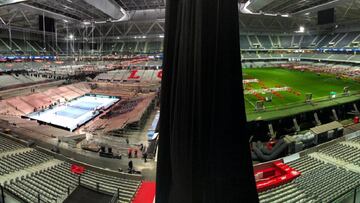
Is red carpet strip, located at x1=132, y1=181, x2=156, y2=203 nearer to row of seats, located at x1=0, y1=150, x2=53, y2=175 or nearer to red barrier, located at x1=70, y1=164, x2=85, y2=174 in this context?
red barrier, located at x1=70, y1=164, x2=85, y2=174

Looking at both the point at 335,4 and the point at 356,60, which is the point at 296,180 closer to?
the point at 335,4

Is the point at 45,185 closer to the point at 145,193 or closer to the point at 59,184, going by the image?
the point at 59,184

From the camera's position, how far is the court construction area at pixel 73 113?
21438 mm

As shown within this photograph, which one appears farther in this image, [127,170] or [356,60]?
[356,60]

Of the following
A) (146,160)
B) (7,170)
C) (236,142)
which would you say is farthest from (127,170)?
(236,142)

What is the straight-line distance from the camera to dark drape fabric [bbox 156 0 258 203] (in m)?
2.50

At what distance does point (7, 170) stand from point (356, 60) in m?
57.5

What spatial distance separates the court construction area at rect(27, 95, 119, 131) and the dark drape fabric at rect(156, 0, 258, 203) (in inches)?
725

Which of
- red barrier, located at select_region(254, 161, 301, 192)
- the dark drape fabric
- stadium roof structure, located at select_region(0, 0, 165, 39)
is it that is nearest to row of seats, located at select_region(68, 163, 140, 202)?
red barrier, located at select_region(254, 161, 301, 192)

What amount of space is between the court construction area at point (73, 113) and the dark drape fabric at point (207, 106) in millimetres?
18426

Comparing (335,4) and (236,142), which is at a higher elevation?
(335,4)

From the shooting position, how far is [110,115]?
21.9 meters

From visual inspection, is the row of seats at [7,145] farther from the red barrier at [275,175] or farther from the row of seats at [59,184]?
the red barrier at [275,175]

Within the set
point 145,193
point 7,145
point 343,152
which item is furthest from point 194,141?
point 7,145
